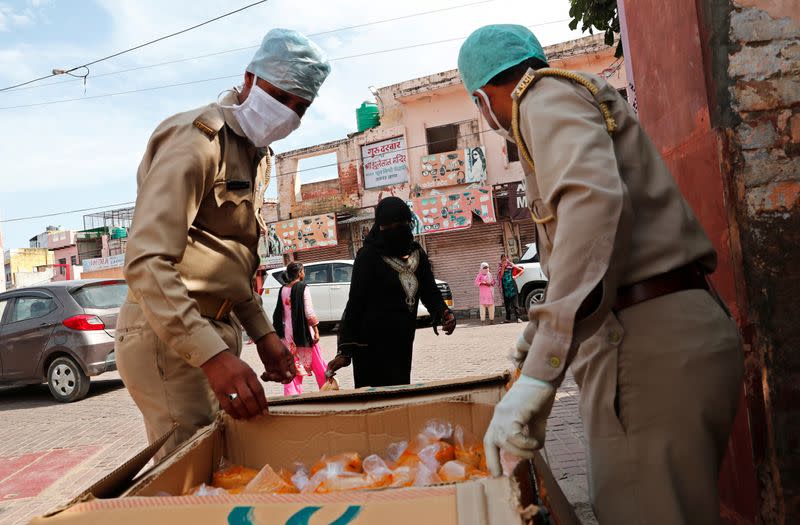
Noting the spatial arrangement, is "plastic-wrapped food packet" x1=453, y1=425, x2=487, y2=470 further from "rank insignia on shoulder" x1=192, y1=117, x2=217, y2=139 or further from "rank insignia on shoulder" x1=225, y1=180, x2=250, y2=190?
"rank insignia on shoulder" x1=192, y1=117, x2=217, y2=139

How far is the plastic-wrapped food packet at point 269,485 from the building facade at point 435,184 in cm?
1764

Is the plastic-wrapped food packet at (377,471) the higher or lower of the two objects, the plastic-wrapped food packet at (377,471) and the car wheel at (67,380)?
the higher

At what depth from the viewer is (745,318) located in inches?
82.3

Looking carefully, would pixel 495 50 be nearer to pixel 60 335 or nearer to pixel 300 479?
pixel 300 479

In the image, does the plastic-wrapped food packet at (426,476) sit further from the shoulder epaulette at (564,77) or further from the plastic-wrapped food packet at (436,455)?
the shoulder epaulette at (564,77)

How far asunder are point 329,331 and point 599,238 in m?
15.0

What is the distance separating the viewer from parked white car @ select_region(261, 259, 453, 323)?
1488cm

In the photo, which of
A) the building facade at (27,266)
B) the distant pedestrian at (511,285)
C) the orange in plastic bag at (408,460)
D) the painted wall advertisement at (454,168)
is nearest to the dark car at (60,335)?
the orange in plastic bag at (408,460)

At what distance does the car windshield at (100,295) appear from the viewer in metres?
8.91

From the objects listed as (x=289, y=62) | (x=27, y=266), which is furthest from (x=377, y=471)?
(x=27, y=266)

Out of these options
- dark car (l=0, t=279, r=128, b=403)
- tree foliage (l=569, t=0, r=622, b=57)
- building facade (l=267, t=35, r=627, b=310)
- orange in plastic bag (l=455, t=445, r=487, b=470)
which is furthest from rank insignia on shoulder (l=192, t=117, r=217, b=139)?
building facade (l=267, t=35, r=627, b=310)

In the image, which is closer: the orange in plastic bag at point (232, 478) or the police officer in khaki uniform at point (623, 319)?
the police officer in khaki uniform at point (623, 319)

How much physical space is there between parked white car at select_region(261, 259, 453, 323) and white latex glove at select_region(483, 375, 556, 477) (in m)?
13.4

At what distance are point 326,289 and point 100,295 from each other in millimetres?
6433
